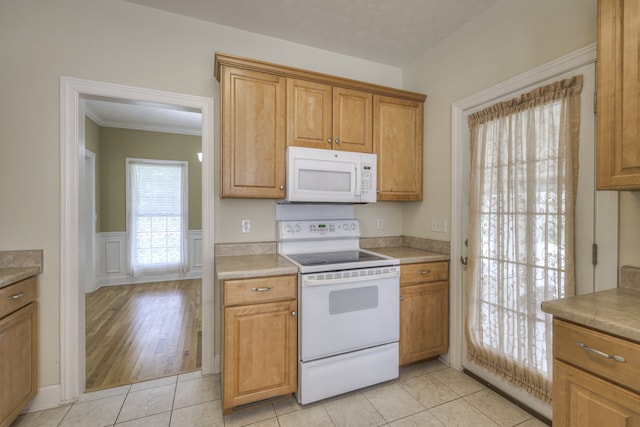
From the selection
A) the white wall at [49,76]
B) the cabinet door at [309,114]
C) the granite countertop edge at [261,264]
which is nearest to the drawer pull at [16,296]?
the white wall at [49,76]

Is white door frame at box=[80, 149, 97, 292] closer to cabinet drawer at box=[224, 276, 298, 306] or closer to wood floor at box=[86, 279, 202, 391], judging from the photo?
wood floor at box=[86, 279, 202, 391]

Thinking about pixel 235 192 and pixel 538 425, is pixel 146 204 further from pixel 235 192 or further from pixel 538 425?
pixel 538 425

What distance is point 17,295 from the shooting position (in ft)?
5.42

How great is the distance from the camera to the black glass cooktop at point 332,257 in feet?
6.75

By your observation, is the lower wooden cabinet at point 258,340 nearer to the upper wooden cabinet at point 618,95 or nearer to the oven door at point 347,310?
the oven door at point 347,310

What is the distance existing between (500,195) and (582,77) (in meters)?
0.77

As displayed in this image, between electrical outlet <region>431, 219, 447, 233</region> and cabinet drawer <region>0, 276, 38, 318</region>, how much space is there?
295 cm

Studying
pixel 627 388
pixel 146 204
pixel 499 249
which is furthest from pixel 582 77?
pixel 146 204

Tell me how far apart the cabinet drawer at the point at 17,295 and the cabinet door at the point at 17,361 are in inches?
1.5

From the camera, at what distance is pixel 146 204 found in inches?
199

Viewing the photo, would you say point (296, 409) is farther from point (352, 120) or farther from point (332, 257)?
point (352, 120)

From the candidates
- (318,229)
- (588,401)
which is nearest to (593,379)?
(588,401)

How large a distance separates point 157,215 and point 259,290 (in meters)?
4.21

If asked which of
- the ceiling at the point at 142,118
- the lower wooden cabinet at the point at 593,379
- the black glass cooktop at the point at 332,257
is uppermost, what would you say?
the ceiling at the point at 142,118
